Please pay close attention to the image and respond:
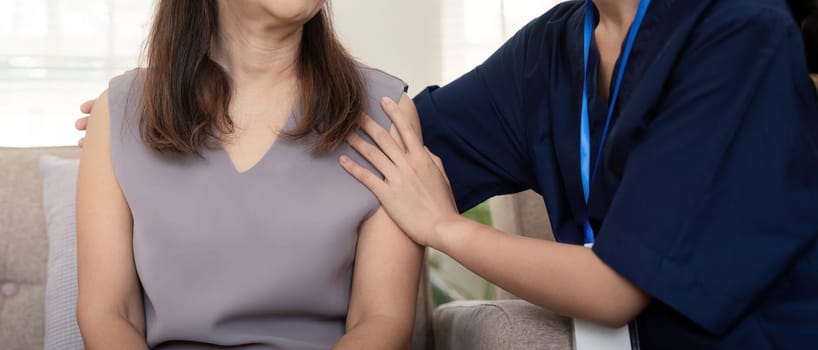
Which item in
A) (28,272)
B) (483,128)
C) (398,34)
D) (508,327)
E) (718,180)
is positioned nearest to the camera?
(718,180)

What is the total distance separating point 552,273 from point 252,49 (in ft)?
1.87

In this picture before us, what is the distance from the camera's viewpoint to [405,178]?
4.59 ft

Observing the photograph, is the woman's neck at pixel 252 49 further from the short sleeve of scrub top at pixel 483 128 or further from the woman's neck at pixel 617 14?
the woman's neck at pixel 617 14

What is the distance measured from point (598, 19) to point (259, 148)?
22.2 inches

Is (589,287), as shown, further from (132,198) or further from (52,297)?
(52,297)

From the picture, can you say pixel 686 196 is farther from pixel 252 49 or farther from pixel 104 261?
pixel 104 261

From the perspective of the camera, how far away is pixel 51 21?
2830mm

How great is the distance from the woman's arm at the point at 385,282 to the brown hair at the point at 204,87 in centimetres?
15

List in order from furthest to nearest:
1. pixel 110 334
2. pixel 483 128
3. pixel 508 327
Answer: pixel 483 128
pixel 508 327
pixel 110 334

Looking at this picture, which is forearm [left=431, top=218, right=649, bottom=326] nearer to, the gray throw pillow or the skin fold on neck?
the skin fold on neck

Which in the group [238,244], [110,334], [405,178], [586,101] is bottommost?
Result: [110,334]

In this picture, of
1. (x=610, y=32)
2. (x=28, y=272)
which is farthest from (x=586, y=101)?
(x=28, y=272)

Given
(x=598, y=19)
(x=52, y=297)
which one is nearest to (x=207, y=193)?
(x=52, y=297)

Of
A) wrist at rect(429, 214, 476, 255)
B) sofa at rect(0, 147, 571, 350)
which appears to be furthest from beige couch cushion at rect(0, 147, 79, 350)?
wrist at rect(429, 214, 476, 255)
